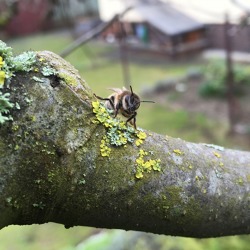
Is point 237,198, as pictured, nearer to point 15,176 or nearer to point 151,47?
point 15,176

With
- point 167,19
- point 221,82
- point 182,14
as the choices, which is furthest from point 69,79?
point 182,14

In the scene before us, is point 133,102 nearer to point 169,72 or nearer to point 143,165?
point 143,165

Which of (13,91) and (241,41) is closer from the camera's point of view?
(13,91)

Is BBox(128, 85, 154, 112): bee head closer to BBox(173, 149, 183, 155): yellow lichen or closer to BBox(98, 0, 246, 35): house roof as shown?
BBox(173, 149, 183, 155): yellow lichen

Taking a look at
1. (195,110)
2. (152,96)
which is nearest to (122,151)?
(195,110)

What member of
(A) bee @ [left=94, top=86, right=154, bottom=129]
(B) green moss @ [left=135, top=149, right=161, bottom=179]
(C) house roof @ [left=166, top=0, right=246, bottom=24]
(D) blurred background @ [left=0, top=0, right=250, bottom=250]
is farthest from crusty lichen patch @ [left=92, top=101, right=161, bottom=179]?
(C) house roof @ [left=166, top=0, right=246, bottom=24]

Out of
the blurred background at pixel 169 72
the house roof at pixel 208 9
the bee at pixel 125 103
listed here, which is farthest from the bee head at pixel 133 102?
the house roof at pixel 208 9

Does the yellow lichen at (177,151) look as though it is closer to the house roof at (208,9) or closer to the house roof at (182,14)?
the house roof at (182,14)
